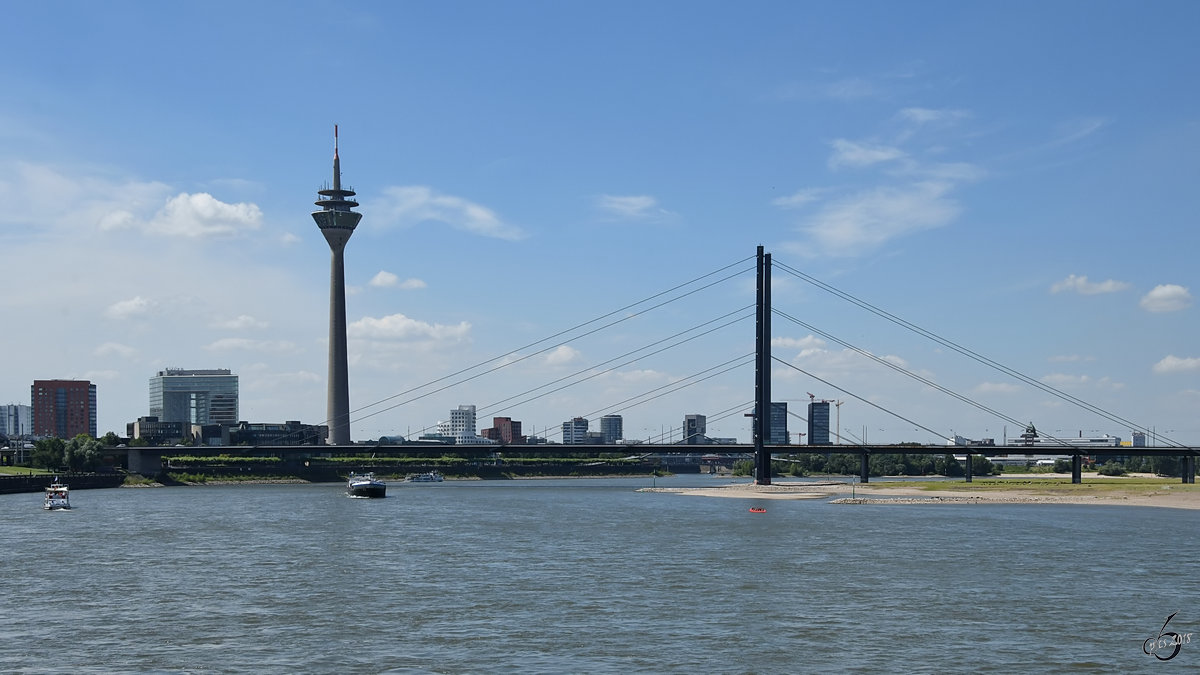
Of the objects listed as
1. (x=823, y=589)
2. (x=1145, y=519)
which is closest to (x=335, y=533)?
(x=823, y=589)

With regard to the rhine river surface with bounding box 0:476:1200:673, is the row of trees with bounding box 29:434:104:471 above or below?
below

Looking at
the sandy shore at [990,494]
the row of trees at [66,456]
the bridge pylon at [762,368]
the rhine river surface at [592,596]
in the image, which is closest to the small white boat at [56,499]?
the rhine river surface at [592,596]

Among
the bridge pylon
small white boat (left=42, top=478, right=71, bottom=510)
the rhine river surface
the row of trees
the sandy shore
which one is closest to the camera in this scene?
the rhine river surface

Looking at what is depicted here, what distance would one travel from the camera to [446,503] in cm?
12988

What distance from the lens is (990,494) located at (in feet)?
472

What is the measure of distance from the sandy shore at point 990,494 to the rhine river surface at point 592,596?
3711 cm

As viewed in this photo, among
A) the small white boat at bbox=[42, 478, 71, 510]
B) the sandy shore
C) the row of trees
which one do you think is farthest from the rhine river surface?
the row of trees

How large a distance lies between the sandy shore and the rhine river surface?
122 ft

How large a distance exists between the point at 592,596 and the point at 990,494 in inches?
4179

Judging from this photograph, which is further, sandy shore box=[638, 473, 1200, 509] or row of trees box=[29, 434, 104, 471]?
row of trees box=[29, 434, 104, 471]

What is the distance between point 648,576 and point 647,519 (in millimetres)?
43756

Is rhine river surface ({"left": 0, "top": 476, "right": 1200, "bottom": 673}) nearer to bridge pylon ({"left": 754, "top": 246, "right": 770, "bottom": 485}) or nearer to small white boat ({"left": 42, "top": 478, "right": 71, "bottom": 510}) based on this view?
small white boat ({"left": 42, "top": 478, "right": 71, "bottom": 510})

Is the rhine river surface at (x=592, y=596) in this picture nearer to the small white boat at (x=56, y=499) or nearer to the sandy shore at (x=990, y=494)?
the small white boat at (x=56, y=499)

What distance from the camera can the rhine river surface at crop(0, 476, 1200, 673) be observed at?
37.2 m
